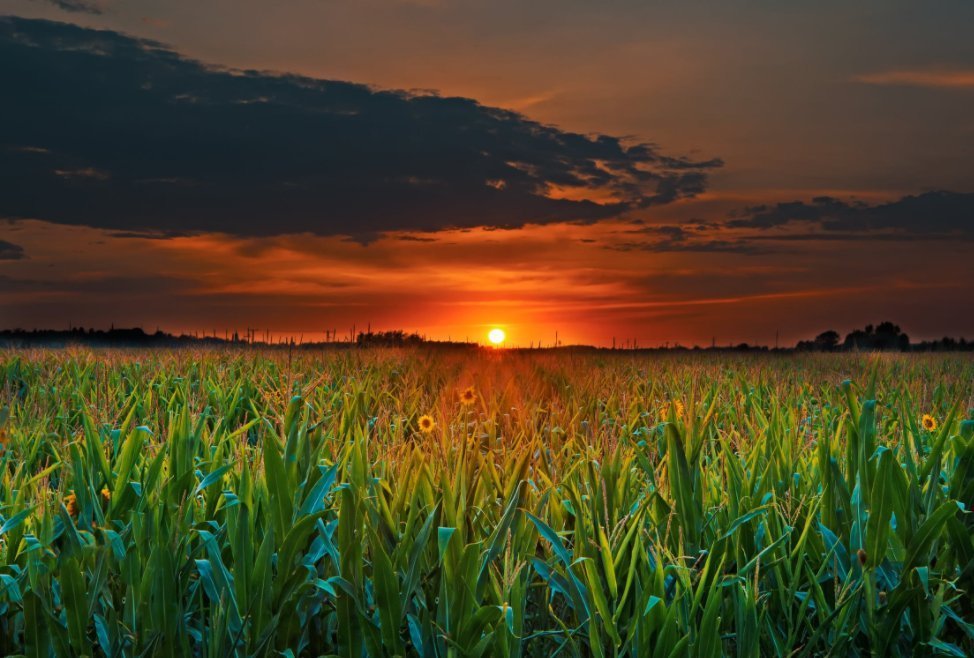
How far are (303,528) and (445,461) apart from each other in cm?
141

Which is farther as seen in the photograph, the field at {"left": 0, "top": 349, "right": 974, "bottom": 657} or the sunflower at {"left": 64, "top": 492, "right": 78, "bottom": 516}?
the sunflower at {"left": 64, "top": 492, "right": 78, "bottom": 516}

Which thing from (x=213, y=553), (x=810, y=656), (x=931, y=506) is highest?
(x=931, y=506)

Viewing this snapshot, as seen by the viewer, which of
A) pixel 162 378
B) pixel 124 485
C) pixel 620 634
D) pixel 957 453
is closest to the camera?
pixel 620 634

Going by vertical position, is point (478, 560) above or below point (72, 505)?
above

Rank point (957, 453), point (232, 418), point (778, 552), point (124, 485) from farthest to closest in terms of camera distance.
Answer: point (232, 418) < point (957, 453) < point (124, 485) < point (778, 552)

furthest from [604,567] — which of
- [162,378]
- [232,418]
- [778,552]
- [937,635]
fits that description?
[162,378]

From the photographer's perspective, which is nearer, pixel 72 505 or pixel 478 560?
pixel 478 560

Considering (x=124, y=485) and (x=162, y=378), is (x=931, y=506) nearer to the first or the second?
(x=124, y=485)

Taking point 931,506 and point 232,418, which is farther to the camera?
point 232,418

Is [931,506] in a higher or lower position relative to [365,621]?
higher

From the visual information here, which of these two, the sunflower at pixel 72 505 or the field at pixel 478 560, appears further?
the sunflower at pixel 72 505

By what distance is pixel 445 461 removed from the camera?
419 cm

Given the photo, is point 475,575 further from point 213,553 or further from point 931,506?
point 931,506

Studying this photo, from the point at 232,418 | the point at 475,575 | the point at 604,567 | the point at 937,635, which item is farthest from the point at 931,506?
the point at 232,418
